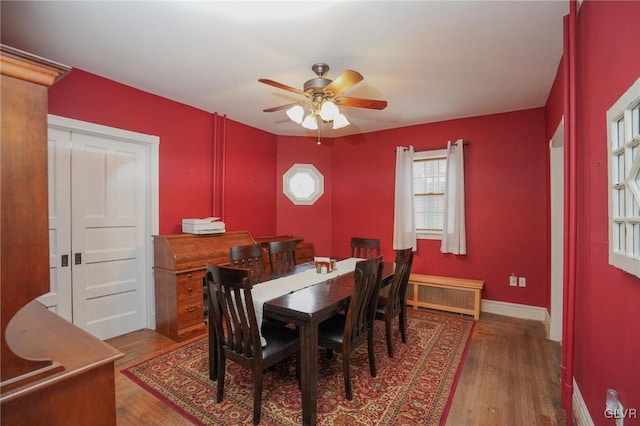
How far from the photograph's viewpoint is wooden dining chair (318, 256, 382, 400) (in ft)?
6.66

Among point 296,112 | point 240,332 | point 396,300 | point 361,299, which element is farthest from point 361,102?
point 240,332

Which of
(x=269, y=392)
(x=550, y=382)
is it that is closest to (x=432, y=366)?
(x=550, y=382)

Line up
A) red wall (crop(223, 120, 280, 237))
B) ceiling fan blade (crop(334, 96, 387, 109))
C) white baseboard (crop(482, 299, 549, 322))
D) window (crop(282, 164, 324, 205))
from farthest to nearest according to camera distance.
→ 1. window (crop(282, 164, 324, 205))
2. red wall (crop(223, 120, 280, 237))
3. white baseboard (crop(482, 299, 549, 322))
4. ceiling fan blade (crop(334, 96, 387, 109))

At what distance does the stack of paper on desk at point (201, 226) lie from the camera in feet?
11.1

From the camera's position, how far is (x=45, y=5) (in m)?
1.90

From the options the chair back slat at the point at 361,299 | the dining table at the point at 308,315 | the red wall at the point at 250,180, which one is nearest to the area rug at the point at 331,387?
the dining table at the point at 308,315

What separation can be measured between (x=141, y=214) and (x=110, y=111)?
3.57 ft

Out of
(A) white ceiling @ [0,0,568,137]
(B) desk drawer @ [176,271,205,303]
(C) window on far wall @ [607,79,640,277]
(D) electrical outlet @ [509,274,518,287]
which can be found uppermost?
(A) white ceiling @ [0,0,568,137]

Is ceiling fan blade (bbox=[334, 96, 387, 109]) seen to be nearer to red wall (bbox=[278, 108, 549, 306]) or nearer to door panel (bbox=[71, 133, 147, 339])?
red wall (bbox=[278, 108, 549, 306])

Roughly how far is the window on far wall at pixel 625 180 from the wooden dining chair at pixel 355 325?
4.06 feet

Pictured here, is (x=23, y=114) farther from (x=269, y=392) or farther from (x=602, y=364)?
(x=602, y=364)

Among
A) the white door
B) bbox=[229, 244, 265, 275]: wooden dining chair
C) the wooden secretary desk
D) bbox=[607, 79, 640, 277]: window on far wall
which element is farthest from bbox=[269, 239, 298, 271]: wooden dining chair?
bbox=[607, 79, 640, 277]: window on far wall

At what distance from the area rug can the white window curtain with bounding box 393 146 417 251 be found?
1.66 meters

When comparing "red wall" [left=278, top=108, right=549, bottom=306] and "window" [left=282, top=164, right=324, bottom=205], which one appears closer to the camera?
"red wall" [left=278, top=108, right=549, bottom=306]
